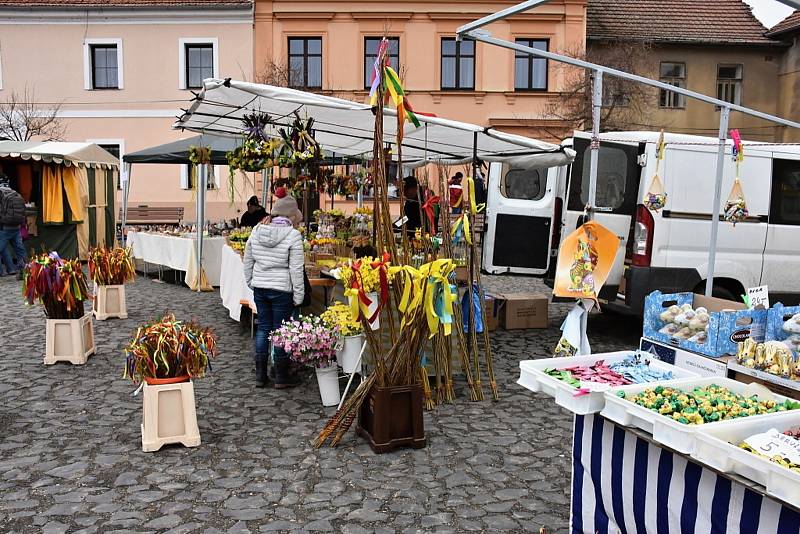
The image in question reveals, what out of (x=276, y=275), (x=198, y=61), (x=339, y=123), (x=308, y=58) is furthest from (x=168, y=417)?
(x=198, y=61)

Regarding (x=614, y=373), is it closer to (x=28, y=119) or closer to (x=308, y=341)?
(x=308, y=341)

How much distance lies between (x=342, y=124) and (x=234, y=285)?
2170mm

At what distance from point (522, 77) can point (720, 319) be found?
20.1 meters

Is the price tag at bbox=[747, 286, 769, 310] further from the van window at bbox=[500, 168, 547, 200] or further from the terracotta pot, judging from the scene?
the van window at bbox=[500, 168, 547, 200]

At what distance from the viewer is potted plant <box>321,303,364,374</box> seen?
17.5ft

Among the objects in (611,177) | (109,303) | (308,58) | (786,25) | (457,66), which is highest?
(786,25)

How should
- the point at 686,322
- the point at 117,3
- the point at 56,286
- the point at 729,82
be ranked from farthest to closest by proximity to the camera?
1. the point at 729,82
2. the point at 117,3
3. the point at 56,286
4. the point at 686,322

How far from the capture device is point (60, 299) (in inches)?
256

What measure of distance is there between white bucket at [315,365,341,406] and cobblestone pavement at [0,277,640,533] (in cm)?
11

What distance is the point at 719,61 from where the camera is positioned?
23.7 m

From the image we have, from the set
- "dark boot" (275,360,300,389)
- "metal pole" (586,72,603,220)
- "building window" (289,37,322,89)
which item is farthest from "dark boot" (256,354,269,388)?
"building window" (289,37,322,89)

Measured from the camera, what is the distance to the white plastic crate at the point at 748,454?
86.3 inches

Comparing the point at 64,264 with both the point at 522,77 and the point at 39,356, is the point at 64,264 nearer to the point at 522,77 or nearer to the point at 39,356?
the point at 39,356

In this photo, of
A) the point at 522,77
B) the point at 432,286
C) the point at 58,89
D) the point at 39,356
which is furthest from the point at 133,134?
the point at 432,286
